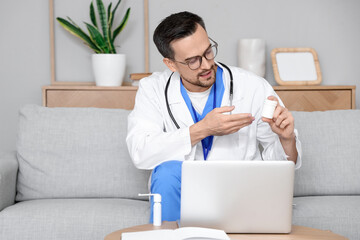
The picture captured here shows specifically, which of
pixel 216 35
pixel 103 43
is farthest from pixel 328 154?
pixel 103 43

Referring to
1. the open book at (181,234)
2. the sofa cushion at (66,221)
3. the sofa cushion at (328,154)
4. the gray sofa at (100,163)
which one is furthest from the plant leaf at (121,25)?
the open book at (181,234)

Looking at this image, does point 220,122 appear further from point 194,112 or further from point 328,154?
point 328,154

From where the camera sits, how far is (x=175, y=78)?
251cm

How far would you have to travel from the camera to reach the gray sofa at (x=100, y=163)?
100 inches

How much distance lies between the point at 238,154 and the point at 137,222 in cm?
54

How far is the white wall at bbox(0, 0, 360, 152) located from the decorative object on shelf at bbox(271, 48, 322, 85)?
13 cm

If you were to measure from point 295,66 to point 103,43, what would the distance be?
4.61ft

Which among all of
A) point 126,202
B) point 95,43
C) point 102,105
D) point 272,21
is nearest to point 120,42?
point 95,43

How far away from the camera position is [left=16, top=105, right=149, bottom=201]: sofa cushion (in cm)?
263

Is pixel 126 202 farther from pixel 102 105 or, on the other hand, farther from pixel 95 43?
pixel 95 43

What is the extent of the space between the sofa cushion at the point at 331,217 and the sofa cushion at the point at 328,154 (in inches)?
9.7

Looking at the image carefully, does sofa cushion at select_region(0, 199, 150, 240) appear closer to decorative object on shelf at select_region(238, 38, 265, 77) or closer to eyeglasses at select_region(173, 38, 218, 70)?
eyeglasses at select_region(173, 38, 218, 70)

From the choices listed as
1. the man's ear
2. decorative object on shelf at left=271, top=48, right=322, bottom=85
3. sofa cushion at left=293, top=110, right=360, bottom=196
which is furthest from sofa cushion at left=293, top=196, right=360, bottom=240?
decorative object on shelf at left=271, top=48, right=322, bottom=85

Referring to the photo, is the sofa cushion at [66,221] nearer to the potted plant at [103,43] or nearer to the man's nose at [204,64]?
the man's nose at [204,64]
